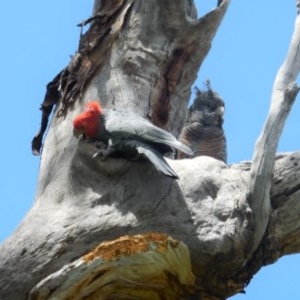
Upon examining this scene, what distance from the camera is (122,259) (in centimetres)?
393

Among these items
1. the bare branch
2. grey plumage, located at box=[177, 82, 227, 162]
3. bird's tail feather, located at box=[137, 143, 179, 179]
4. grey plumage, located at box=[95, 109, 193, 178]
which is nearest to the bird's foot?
grey plumage, located at box=[95, 109, 193, 178]

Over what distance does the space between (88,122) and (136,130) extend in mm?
201

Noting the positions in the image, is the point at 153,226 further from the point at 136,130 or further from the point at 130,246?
the point at 136,130

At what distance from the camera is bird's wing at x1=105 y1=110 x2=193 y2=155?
4.12 m

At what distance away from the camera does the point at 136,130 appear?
13.8ft

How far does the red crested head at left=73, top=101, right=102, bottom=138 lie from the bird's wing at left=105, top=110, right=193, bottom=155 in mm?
49

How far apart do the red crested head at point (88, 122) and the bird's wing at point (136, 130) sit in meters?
0.05

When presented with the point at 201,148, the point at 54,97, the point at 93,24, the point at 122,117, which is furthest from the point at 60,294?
the point at 201,148

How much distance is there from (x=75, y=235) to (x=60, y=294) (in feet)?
0.76

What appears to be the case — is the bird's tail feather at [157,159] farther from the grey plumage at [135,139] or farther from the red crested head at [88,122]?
the red crested head at [88,122]

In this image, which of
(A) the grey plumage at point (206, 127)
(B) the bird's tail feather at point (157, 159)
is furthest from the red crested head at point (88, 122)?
(A) the grey plumage at point (206, 127)

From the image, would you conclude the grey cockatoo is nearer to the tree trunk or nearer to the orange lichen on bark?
the tree trunk

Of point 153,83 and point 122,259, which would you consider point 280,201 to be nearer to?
point 122,259

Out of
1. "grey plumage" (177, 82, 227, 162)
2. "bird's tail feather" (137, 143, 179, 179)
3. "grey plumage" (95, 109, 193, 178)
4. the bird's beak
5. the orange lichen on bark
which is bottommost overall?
the orange lichen on bark
